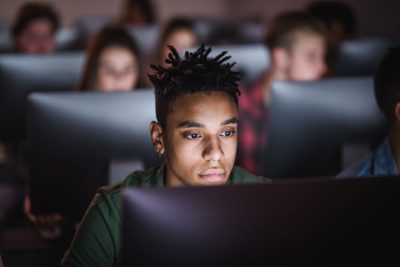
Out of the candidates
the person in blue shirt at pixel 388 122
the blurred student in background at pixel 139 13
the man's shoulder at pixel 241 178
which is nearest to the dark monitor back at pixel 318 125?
the person in blue shirt at pixel 388 122

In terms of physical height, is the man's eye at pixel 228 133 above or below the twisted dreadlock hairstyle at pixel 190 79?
below

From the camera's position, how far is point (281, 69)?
3.17 meters

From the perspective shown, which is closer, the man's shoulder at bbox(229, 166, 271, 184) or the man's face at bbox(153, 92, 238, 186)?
the man's face at bbox(153, 92, 238, 186)

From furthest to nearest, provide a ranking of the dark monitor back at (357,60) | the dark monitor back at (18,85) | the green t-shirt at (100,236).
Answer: the dark monitor back at (357,60)
the dark monitor back at (18,85)
the green t-shirt at (100,236)

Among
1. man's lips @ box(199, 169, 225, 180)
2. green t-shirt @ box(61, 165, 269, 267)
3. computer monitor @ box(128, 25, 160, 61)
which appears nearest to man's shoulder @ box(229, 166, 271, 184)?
man's lips @ box(199, 169, 225, 180)

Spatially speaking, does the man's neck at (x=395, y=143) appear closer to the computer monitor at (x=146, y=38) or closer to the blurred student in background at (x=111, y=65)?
the blurred student in background at (x=111, y=65)

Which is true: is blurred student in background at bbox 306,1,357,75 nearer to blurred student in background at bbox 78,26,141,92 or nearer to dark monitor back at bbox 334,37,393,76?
dark monitor back at bbox 334,37,393,76

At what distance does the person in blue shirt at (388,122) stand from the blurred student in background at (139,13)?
186 inches

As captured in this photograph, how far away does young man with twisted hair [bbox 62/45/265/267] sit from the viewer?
1406mm

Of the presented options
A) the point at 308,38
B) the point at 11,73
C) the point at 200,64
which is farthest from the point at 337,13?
the point at 200,64

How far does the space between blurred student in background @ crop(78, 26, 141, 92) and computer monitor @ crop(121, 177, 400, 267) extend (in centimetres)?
198

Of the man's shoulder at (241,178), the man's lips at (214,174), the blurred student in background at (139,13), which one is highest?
the blurred student in background at (139,13)

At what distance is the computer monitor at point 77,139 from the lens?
2.00 meters

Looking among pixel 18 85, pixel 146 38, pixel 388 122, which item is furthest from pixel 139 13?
pixel 388 122
